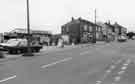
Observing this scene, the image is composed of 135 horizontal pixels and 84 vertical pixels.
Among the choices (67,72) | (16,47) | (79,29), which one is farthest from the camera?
(79,29)

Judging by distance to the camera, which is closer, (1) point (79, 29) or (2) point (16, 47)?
(2) point (16, 47)

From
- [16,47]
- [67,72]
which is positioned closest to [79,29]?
[16,47]

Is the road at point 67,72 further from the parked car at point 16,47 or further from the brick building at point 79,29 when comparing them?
the brick building at point 79,29

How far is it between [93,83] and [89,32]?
228ft

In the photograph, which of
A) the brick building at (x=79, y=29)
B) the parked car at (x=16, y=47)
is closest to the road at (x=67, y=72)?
the parked car at (x=16, y=47)

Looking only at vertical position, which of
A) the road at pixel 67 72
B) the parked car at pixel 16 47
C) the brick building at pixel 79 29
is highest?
the brick building at pixel 79 29

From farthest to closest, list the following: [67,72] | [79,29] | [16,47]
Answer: [79,29] → [16,47] → [67,72]

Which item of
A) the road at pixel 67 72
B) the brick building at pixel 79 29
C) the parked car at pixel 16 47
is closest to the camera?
the road at pixel 67 72

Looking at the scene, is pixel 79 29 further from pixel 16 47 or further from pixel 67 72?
pixel 67 72

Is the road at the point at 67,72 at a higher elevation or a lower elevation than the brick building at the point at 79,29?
lower

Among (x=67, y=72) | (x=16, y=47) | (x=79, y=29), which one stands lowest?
(x=67, y=72)

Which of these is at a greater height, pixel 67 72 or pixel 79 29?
pixel 79 29

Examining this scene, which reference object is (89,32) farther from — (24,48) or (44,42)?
(24,48)

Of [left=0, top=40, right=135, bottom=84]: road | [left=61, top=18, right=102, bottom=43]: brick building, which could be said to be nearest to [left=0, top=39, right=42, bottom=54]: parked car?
[left=0, top=40, right=135, bottom=84]: road
